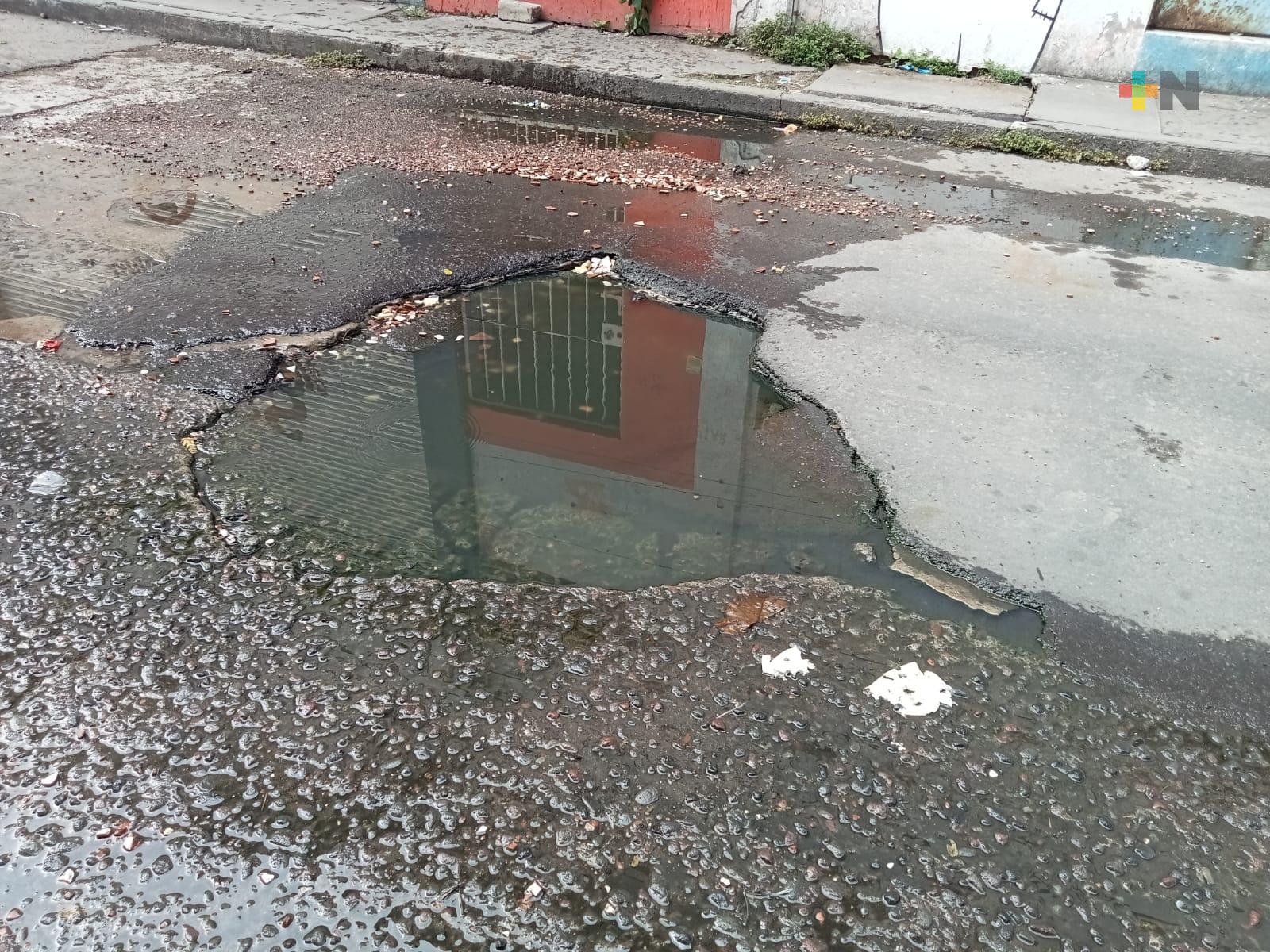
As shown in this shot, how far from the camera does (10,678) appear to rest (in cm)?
227

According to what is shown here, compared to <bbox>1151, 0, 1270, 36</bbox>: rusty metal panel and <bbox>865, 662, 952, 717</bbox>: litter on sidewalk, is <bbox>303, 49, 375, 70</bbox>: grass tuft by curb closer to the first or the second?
<bbox>1151, 0, 1270, 36</bbox>: rusty metal panel

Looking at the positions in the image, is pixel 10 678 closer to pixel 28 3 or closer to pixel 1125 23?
pixel 1125 23

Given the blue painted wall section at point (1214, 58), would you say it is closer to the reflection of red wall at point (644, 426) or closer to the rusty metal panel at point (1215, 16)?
the rusty metal panel at point (1215, 16)

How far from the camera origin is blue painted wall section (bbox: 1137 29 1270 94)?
7301mm

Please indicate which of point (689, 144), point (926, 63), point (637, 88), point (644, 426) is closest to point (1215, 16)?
point (926, 63)

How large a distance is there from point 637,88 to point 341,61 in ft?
9.29

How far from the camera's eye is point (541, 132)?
22.2 ft

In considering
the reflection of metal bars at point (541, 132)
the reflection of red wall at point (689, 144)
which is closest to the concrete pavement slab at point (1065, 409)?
the reflection of red wall at point (689, 144)

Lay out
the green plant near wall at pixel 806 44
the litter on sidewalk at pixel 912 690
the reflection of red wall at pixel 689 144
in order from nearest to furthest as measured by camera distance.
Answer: the litter on sidewalk at pixel 912 690
the reflection of red wall at pixel 689 144
the green plant near wall at pixel 806 44

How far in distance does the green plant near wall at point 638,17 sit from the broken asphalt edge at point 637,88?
0.25 m

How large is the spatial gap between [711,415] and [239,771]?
2.08m

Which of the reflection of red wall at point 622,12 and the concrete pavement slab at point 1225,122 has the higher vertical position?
the reflection of red wall at point 622,12

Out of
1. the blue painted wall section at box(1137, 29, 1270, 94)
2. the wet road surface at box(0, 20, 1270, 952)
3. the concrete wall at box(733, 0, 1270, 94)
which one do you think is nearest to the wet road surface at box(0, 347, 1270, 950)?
the wet road surface at box(0, 20, 1270, 952)

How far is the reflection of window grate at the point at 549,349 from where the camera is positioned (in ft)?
12.1
